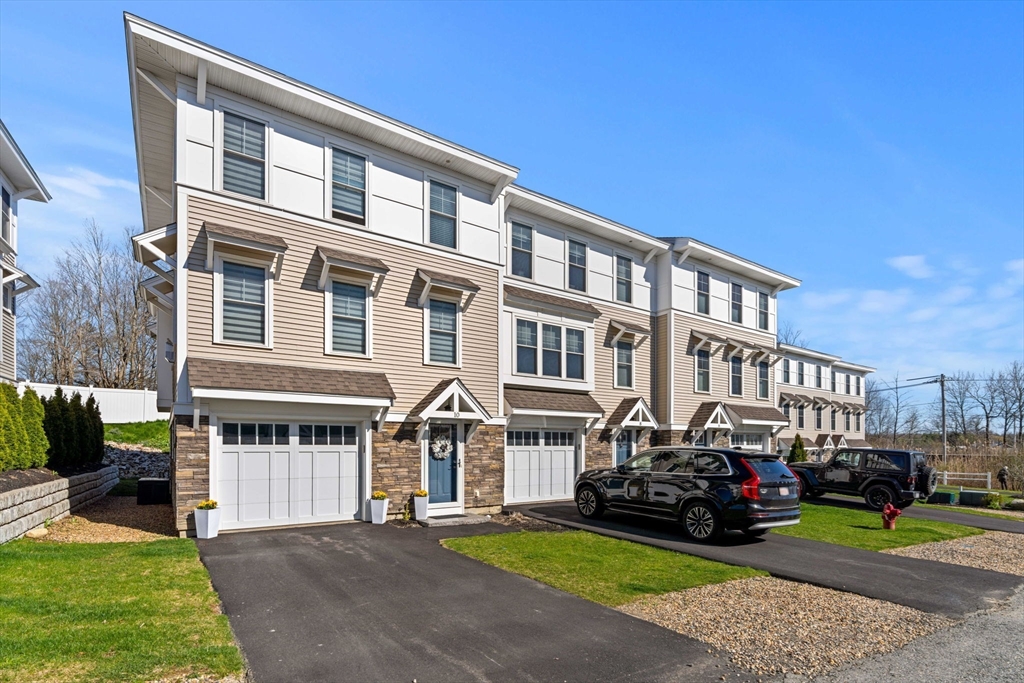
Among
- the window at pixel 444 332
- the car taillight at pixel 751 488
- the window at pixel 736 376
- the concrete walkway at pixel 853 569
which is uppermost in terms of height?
the window at pixel 444 332

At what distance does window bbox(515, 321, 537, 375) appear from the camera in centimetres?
1692

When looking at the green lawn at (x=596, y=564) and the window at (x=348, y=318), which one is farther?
the window at (x=348, y=318)

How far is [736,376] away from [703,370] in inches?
91.1

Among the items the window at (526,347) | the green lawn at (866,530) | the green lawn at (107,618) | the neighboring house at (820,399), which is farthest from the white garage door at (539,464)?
the neighboring house at (820,399)

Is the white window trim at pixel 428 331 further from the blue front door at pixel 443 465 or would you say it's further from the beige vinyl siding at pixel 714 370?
the beige vinyl siding at pixel 714 370

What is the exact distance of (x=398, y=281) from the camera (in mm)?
13609

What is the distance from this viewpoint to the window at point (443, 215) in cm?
1450

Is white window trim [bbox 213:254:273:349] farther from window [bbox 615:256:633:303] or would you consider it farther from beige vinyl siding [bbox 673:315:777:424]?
beige vinyl siding [bbox 673:315:777:424]

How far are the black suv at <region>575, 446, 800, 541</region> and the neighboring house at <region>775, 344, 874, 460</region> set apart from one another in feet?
82.5

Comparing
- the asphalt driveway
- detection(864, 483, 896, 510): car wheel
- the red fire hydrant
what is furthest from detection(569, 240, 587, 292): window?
the asphalt driveway

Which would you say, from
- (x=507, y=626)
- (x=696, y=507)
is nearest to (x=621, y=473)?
(x=696, y=507)

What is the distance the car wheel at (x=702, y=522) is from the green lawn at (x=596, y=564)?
4.22 feet

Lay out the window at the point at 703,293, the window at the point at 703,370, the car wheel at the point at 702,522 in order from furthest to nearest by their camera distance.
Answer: the window at the point at 703,293
the window at the point at 703,370
the car wheel at the point at 702,522

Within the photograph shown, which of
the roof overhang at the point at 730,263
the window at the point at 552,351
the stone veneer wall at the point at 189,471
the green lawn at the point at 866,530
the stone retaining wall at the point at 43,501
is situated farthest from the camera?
the roof overhang at the point at 730,263
